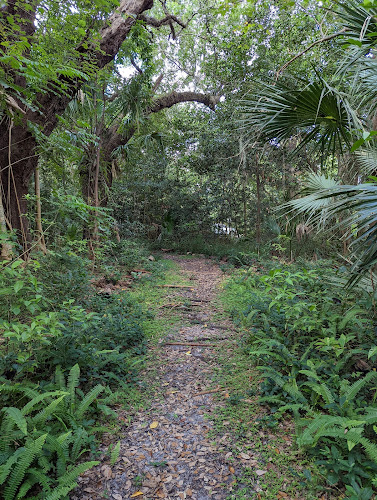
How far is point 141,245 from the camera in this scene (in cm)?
945

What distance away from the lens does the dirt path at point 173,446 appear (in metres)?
1.83

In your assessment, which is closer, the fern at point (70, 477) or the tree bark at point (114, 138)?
the fern at point (70, 477)

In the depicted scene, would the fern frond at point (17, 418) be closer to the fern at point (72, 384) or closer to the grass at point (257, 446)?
the fern at point (72, 384)

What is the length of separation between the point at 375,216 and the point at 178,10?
12333 mm

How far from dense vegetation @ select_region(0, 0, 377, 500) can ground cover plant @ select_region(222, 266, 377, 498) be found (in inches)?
0.6

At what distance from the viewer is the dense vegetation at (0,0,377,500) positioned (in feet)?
6.41

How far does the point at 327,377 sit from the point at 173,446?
1425 mm

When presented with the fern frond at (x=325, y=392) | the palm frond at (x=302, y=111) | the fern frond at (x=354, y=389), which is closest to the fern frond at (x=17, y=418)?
the fern frond at (x=325, y=392)

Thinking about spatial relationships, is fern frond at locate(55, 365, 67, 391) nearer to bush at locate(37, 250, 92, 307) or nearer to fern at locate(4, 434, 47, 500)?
fern at locate(4, 434, 47, 500)

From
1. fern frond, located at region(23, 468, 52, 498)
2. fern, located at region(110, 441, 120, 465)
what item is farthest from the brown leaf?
fern frond, located at region(23, 468, 52, 498)

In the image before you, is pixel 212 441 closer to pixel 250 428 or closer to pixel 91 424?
pixel 250 428

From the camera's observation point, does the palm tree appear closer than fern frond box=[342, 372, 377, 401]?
No

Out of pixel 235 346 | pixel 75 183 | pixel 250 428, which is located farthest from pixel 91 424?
pixel 75 183

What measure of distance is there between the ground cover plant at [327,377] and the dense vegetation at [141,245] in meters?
0.02
